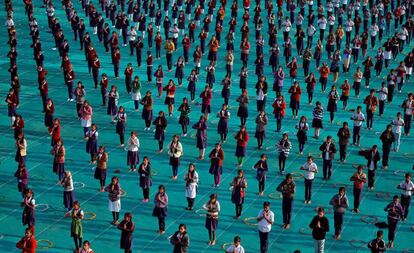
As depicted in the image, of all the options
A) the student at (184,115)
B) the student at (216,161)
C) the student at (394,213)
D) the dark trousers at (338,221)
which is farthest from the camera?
the student at (184,115)

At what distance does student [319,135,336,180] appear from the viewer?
2353 cm

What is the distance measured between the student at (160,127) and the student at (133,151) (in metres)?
1.55

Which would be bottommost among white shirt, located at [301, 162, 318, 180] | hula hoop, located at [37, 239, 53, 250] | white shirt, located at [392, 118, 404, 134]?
hula hoop, located at [37, 239, 53, 250]

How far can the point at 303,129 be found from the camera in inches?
1007

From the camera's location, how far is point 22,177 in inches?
878

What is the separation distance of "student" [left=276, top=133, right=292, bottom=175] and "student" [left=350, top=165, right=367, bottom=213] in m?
2.65

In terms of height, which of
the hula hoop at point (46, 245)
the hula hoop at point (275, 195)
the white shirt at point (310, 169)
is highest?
the white shirt at point (310, 169)

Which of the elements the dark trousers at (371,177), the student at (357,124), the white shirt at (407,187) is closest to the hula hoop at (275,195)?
the dark trousers at (371,177)

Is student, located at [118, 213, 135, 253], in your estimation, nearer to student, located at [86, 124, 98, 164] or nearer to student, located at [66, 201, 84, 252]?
student, located at [66, 201, 84, 252]

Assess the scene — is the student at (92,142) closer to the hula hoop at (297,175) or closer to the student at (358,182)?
the hula hoop at (297,175)

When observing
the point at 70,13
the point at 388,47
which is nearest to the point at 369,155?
the point at 388,47

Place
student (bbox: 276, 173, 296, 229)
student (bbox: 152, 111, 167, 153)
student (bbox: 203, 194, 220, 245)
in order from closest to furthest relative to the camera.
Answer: student (bbox: 203, 194, 220, 245) < student (bbox: 276, 173, 296, 229) < student (bbox: 152, 111, 167, 153)

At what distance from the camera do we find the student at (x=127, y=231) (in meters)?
19.1

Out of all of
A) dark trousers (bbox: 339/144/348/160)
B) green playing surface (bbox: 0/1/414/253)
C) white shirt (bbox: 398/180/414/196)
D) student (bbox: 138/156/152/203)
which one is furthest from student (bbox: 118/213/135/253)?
dark trousers (bbox: 339/144/348/160)
